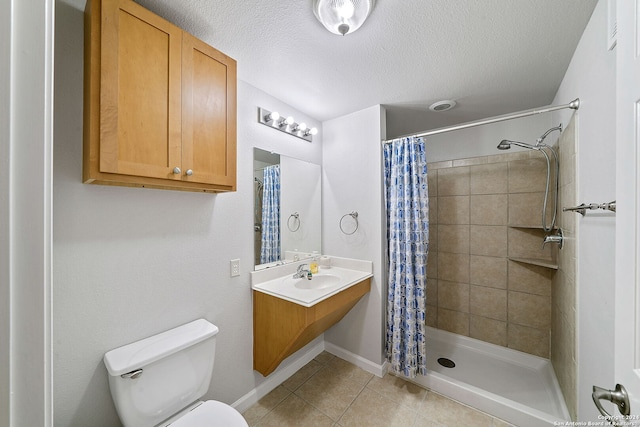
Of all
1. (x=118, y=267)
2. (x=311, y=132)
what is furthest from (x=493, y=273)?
(x=118, y=267)

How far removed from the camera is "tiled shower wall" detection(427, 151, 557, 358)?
7.36 feet

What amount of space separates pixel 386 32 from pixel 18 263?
165 cm

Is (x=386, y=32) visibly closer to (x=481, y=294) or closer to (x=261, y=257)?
(x=261, y=257)

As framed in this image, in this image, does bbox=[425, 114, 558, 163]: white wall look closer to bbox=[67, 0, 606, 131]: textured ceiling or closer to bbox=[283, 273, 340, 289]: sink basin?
bbox=[67, 0, 606, 131]: textured ceiling

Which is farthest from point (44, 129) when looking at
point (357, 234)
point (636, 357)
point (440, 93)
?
point (440, 93)

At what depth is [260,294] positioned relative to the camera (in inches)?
70.4

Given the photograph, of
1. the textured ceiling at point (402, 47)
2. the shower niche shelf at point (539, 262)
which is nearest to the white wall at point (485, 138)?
the textured ceiling at point (402, 47)

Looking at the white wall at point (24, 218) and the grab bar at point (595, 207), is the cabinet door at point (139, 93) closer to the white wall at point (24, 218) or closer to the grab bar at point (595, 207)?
the white wall at point (24, 218)

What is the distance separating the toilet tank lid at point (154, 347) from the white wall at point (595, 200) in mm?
1920

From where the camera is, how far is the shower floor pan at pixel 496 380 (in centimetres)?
163

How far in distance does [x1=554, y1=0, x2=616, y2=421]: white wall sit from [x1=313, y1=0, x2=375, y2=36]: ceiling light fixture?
105cm

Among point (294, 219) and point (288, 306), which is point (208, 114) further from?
point (288, 306)

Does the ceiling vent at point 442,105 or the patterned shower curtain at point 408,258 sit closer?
the patterned shower curtain at point 408,258

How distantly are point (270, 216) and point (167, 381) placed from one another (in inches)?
47.0
